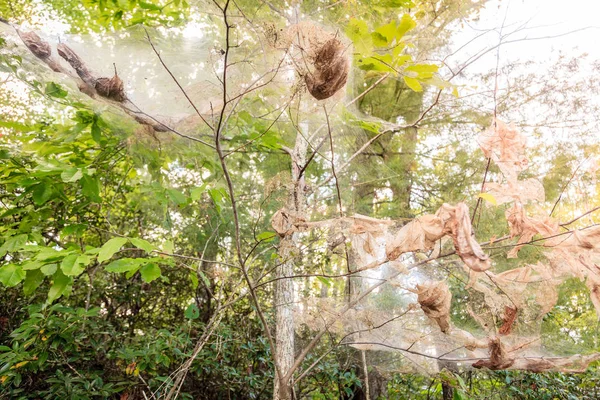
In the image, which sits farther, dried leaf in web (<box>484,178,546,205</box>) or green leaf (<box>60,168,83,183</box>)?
green leaf (<box>60,168,83,183</box>)

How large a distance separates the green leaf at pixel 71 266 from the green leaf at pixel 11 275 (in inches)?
9.0

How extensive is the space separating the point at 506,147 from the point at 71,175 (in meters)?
1.93

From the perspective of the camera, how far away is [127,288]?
15.0ft

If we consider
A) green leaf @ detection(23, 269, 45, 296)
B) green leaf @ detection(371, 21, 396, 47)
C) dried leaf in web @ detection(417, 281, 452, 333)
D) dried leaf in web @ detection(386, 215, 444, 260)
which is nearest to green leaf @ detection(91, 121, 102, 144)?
green leaf @ detection(23, 269, 45, 296)

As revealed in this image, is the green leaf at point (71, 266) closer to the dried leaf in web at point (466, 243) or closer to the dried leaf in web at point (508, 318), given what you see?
the dried leaf in web at point (466, 243)

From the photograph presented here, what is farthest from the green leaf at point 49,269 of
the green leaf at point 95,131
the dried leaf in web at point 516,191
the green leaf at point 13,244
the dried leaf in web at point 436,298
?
the dried leaf in web at point 516,191

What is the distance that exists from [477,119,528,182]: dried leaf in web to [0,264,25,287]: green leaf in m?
1.85

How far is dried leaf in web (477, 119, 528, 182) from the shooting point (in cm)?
112

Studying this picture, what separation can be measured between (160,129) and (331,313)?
147cm

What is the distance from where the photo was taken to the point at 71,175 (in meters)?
1.86

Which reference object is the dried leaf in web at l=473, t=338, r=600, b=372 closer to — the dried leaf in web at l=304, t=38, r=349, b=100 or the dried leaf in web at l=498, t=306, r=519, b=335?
the dried leaf in web at l=498, t=306, r=519, b=335

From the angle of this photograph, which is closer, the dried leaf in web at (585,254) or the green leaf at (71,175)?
the dried leaf in web at (585,254)

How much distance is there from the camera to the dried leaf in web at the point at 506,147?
44.2 inches

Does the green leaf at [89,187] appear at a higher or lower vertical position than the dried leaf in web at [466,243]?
higher
